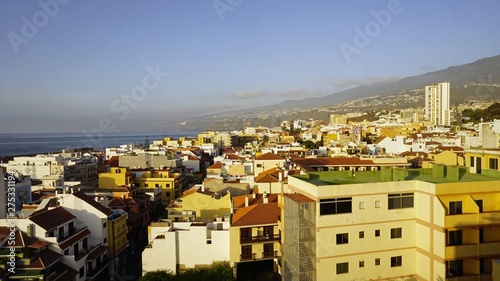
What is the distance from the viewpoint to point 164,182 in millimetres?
36625

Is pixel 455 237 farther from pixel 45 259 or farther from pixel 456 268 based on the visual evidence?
pixel 45 259

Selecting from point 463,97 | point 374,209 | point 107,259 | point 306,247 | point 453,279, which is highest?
point 463,97

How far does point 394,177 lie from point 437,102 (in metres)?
112

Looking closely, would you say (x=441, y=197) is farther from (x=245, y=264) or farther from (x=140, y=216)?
(x=140, y=216)

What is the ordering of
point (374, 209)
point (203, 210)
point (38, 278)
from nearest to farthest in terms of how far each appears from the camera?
point (374, 209) < point (38, 278) < point (203, 210)

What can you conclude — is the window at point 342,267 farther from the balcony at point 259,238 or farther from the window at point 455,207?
the balcony at point 259,238

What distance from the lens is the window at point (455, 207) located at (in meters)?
13.4

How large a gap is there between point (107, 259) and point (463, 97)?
14662 centimetres

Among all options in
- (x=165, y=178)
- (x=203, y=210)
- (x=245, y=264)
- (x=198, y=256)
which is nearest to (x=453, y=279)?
(x=245, y=264)

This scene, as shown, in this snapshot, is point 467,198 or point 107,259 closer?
point 467,198

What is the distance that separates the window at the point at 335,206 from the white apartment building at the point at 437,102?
106536 millimetres

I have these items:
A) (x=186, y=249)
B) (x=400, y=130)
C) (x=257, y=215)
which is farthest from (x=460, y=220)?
(x=400, y=130)

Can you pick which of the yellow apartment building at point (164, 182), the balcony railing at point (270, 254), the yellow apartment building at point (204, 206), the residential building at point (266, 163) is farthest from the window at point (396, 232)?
the yellow apartment building at point (164, 182)

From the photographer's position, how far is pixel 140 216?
26.7 metres
